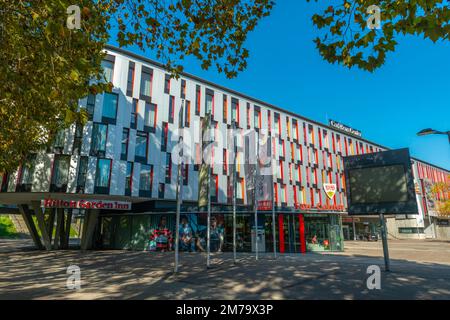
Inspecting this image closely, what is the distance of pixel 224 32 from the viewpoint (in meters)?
8.50

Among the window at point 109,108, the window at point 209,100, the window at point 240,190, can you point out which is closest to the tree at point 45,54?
the window at point 109,108

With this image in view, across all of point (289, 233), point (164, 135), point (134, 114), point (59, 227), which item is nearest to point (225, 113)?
point (164, 135)

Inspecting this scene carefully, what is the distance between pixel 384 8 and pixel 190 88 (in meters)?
27.0

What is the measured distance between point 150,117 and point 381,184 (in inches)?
824

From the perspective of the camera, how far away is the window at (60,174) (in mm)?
22875

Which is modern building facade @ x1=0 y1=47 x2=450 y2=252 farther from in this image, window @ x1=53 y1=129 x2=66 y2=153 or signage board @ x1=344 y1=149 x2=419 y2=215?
signage board @ x1=344 y1=149 x2=419 y2=215

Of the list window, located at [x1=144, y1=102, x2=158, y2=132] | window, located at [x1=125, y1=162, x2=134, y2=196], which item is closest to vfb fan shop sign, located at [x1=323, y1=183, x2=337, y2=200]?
window, located at [x1=144, y1=102, x2=158, y2=132]

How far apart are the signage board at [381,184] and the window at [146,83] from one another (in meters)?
19.9

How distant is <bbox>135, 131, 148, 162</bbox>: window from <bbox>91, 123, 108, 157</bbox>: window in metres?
2.85

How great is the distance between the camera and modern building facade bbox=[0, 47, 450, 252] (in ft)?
77.3

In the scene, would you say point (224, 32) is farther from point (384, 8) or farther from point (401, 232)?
point (401, 232)

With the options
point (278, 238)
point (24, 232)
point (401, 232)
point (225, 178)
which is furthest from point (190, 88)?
point (401, 232)

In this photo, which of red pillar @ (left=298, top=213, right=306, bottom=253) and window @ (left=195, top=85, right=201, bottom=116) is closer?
red pillar @ (left=298, top=213, right=306, bottom=253)
